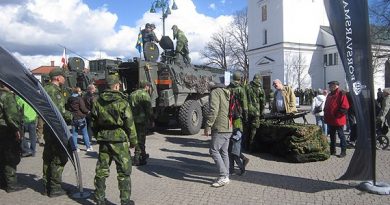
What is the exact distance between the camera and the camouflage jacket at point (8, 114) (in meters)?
7.00

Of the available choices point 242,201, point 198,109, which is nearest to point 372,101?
point 242,201

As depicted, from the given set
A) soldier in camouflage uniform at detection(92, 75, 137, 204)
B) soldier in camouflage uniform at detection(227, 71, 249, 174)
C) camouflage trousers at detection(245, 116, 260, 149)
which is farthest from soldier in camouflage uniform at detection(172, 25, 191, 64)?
soldier in camouflage uniform at detection(92, 75, 137, 204)

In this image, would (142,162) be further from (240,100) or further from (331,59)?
(331,59)

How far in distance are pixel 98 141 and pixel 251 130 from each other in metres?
4.65

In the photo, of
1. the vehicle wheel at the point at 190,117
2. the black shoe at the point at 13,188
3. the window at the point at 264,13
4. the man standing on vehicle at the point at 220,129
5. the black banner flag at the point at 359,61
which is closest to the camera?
the black banner flag at the point at 359,61

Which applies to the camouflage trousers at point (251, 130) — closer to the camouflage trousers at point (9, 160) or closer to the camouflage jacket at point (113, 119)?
the camouflage jacket at point (113, 119)

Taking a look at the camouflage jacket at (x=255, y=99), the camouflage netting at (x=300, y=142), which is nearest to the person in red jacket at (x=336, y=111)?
the camouflage netting at (x=300, y=142)

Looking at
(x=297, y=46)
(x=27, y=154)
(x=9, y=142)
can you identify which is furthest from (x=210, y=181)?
(x=297, y=46)

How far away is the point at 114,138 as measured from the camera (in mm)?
5809

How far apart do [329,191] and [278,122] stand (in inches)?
138

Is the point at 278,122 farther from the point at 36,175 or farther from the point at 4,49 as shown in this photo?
the point at 4,49

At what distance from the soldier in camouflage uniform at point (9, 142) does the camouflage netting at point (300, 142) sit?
5.19 m

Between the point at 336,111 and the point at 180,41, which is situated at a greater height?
the point at 180,41

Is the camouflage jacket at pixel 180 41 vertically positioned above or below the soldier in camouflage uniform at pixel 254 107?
above
